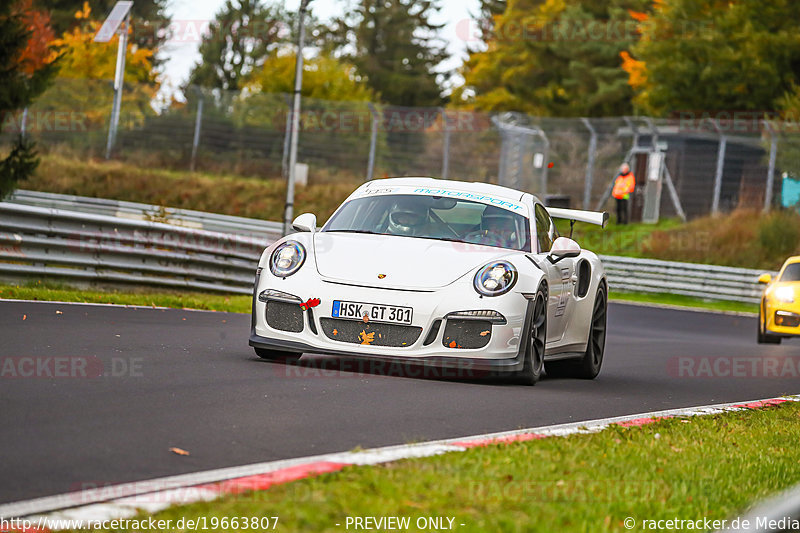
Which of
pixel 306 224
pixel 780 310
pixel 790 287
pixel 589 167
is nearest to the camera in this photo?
pixel 306 224

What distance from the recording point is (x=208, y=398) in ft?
23.4

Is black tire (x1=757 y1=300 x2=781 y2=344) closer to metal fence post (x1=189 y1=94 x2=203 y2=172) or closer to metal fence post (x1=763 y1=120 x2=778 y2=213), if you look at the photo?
metal fence post (x1=763 y1=120 x2=778 y2=213)

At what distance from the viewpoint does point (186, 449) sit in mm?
5539

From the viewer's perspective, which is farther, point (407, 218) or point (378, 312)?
point (407, 218)

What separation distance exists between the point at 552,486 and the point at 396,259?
13.0 feet

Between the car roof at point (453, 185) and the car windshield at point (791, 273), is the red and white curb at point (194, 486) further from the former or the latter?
the car windshield at point (791, 273)

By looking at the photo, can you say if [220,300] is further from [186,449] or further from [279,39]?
[279,39]

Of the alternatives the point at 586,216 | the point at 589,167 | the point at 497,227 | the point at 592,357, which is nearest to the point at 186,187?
the point at 589,167

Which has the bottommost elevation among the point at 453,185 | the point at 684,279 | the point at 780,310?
the point at 684,279

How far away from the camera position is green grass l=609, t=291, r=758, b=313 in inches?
1211

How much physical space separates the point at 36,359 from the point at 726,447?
4.37 meters

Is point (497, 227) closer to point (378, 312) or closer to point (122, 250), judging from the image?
point (378, 312)

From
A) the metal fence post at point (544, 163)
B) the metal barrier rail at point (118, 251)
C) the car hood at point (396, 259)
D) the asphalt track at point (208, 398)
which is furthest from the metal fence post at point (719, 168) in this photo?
the car hood at point (396, 259)

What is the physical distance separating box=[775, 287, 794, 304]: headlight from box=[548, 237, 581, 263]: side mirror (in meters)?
9.37
